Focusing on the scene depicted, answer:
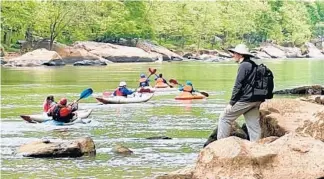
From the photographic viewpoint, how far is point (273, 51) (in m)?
105

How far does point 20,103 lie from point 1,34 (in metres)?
49.4

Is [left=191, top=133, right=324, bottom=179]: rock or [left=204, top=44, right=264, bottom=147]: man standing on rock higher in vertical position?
[left=204, top=44, right=264, bottom=147]: man standing on rock

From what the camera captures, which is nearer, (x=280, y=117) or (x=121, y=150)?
(x=280, y=117)

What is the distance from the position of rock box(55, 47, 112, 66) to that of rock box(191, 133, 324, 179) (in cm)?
6220

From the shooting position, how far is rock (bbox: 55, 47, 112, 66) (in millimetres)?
72000

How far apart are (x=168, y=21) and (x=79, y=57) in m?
29.0

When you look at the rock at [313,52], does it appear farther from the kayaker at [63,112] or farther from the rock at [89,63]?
the kayaker at [63,112]

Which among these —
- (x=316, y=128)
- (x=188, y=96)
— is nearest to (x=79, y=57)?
(x=188, y=96)

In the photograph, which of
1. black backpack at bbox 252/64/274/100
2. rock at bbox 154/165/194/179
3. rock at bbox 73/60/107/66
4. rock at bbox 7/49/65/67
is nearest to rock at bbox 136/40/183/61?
rock at bbox 73/60/107/66

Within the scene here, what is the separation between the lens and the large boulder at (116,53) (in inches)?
3071

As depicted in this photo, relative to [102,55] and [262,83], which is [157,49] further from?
[262,83]

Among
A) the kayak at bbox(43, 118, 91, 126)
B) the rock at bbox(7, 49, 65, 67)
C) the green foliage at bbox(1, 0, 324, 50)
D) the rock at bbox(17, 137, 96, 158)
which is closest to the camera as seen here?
the rock at bbox(17, 137, 96, 158)

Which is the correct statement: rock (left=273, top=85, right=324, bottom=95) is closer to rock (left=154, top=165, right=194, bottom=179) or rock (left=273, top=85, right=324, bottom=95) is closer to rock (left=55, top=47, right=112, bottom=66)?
rock (left=154, top=165, right=194, bottom=179)

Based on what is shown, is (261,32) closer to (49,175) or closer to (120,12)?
(120,12)
